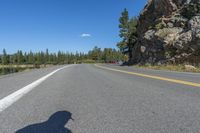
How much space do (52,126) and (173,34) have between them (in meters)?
38.8

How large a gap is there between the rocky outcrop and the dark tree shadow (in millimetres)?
31721

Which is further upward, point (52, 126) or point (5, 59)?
point (52, 126)

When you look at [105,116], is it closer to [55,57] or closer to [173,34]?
[173,34]

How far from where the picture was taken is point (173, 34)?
40969mm

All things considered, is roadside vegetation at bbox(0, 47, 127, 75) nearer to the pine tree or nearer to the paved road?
the pine tree

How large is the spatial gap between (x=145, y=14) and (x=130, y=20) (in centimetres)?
2173

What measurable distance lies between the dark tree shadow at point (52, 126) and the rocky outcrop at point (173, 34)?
31.7 meters

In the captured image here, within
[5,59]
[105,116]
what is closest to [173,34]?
[105,116]

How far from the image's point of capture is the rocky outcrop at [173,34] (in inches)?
1399

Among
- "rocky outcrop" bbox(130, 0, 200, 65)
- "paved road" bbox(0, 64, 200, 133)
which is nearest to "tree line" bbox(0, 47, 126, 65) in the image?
"rocky outcrop" bbox(130, 0, 200, 65)

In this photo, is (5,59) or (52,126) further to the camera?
(5,59)

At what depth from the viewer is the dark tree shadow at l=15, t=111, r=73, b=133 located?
4078 mm

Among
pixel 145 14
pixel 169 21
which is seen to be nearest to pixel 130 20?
pixel 145 14

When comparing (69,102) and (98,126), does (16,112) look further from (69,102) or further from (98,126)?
(98,126)
